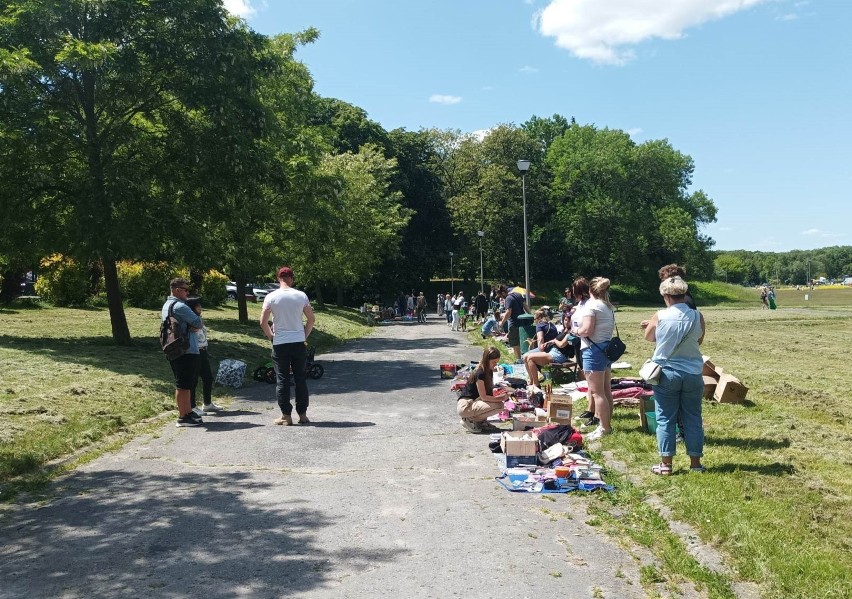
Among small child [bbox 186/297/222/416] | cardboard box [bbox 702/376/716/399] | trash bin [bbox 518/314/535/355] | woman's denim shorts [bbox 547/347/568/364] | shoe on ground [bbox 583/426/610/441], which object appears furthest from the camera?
trash bin [bbox 518/314/535/355]

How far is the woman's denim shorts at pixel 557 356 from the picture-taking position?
37.6ft

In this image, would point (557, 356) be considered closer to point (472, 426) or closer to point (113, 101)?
point (472, 426)

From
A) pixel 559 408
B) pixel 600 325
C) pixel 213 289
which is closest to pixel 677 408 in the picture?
pixel 600 325

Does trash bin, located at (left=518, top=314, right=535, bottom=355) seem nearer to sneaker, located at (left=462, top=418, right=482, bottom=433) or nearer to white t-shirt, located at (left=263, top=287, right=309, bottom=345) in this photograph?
sneaker, located at (left=462, top=418, right=482, bottom=433)

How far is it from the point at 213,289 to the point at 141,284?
532 centimetres

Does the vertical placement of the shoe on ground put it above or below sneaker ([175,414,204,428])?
below

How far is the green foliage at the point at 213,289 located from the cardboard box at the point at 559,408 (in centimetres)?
2601

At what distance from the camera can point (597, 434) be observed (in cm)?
793

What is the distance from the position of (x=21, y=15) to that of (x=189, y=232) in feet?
17.3

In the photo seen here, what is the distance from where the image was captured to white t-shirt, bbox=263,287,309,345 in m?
8.91

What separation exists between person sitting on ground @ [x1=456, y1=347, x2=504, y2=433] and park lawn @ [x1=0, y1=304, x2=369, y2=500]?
4.27m

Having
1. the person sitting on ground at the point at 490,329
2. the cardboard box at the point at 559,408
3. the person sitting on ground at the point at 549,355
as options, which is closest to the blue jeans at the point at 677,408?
the cardboard box at the point at 559,408

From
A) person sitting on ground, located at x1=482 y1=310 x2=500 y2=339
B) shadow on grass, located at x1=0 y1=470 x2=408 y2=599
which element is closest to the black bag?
shadow on grass, located at x1=0 y1=470 x2=408 y2=599

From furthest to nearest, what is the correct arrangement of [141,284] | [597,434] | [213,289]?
[213,289], [141,284], [597,434]
